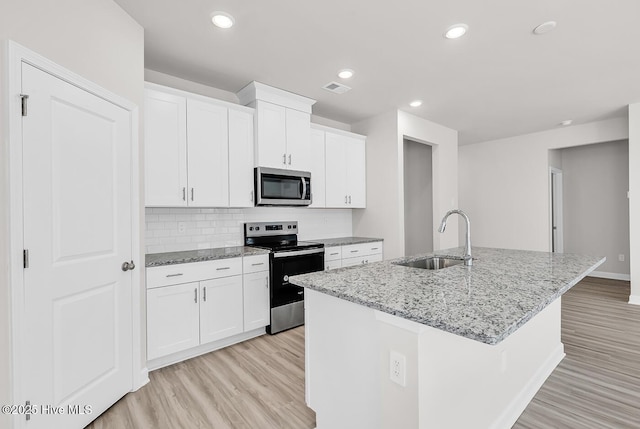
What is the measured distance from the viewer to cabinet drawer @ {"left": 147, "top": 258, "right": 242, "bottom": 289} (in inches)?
94.9

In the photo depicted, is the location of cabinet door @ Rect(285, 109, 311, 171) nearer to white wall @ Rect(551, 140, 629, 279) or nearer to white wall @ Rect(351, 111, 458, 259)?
white wall @ Rect(351, 111, 458, 259)

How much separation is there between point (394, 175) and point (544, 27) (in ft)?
7.05

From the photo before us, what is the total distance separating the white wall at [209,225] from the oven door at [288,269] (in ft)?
2.08

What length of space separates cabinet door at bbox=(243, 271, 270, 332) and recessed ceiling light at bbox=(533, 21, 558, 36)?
9.99ft

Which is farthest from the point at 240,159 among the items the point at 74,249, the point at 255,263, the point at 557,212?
the point at 557,212

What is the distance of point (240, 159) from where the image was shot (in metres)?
3.20

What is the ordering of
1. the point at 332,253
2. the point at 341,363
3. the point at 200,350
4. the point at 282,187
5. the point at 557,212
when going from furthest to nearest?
the point at 557,212 < the point at 332,253 < the point at 282,187 < the point at 200,350 < the point at 341,363

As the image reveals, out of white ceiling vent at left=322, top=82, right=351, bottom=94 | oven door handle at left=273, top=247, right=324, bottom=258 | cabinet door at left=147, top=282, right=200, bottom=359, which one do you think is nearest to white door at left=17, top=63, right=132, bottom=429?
cabinet door at left=147, top=282, right=200, bottom=359

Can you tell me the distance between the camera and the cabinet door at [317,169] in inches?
154

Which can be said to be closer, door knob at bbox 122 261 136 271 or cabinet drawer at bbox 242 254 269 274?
door knob at bbox 122 261 136 271

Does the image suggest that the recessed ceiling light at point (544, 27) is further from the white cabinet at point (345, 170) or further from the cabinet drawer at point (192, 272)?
the cabinet drawer at point (192, 272)

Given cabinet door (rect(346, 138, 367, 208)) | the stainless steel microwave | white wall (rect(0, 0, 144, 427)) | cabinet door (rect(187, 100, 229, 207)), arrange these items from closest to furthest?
white wall (rect(0, 0, 144, 427)) → cabinet door (rect(187, 100, 229, 207)) → the stainless steel microwave → cabinet door (rect(346, 138, 367, 208))

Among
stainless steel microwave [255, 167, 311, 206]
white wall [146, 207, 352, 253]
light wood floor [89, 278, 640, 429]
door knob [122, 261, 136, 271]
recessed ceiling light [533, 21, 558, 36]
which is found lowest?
light wood floor [89, 278, 640, 429]

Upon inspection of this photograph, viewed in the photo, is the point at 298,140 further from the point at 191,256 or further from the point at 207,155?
the point at 191,256
